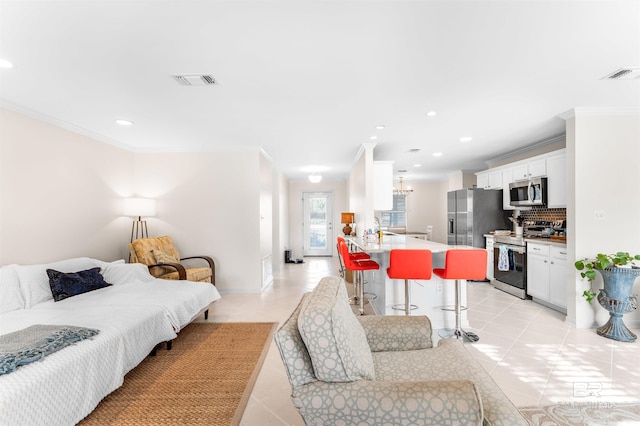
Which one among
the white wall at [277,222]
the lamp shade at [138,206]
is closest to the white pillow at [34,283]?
the lamp shade at [138,206]

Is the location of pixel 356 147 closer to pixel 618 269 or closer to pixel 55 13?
pixel 618 269

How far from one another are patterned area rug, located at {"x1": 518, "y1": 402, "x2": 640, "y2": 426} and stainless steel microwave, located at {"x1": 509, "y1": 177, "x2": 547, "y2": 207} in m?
3.24

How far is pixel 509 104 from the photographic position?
3.24 metres

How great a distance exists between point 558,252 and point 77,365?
→ 17.2ft

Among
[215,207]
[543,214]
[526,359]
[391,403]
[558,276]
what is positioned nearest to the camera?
Result: [391,403]

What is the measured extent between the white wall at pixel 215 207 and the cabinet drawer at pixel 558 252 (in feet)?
14.4

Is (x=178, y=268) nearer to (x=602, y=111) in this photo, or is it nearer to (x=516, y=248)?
(x=516, y=248)

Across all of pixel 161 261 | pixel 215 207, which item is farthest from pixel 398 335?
pixel 215 207

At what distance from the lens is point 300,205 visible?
9.85 m

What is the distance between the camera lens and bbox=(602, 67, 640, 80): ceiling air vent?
2.53m

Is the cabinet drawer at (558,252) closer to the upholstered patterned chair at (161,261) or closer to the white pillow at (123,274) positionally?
the upholstered patterned chair at (161,261)

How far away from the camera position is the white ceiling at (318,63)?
5.88 ft

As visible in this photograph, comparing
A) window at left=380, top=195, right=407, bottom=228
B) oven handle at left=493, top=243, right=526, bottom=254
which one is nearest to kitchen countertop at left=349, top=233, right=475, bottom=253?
oven handle at left=493, top=243, right=526, bottom=254

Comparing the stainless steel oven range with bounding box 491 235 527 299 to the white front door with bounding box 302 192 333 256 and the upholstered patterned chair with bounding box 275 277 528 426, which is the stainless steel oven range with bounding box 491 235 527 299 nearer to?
the upholstered patterned chair with bounding box 275 277 528 426
